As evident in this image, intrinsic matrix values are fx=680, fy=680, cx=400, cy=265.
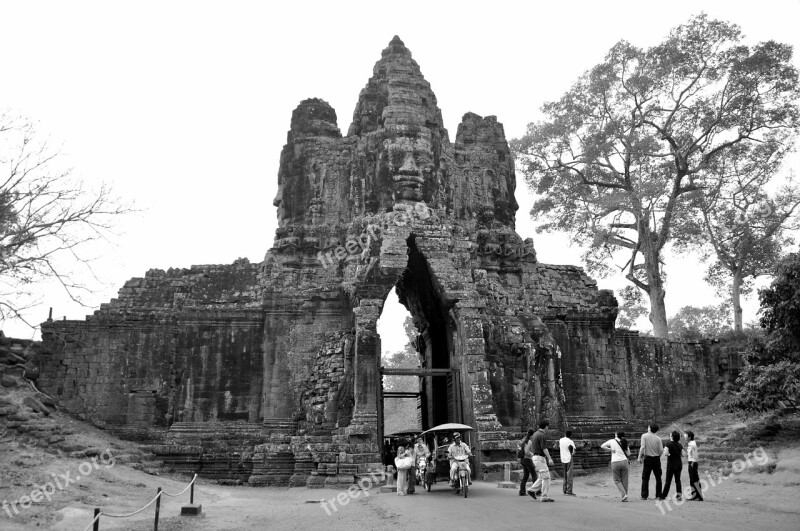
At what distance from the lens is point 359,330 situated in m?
17.2

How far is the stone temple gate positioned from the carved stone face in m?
0.05

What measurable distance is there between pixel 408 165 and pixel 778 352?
37.2 ft

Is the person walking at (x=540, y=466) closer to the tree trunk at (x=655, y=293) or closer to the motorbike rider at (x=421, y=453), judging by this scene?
the motorbike rider at (x=421, y=453)

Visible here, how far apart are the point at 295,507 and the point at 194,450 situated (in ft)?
20.4

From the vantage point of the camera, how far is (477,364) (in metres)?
17.1

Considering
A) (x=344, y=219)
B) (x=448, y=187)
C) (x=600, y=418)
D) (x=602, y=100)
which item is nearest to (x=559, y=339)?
(x=600, y=418)

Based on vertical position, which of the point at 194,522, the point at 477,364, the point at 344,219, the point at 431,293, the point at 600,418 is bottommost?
the point at 194,522

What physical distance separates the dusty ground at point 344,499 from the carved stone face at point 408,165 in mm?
9437

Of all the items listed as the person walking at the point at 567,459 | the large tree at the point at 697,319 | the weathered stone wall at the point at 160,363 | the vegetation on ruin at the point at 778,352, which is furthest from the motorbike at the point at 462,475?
the large tree at the point at 697,319

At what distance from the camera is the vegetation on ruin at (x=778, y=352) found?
1467 centimetres

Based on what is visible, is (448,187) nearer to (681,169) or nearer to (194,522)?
(681,169)

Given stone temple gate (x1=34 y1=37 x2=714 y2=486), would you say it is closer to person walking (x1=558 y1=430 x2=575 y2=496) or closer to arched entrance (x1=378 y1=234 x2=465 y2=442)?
arched entrance (x1=378 y1=234 x2=465 y2=442)

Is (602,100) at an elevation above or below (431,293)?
above

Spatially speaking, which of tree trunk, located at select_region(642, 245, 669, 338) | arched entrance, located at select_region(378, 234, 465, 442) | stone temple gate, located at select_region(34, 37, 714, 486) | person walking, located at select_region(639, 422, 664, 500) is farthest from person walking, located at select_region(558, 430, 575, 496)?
tree trunk, located at select_region(642, 245, 669, 338)
